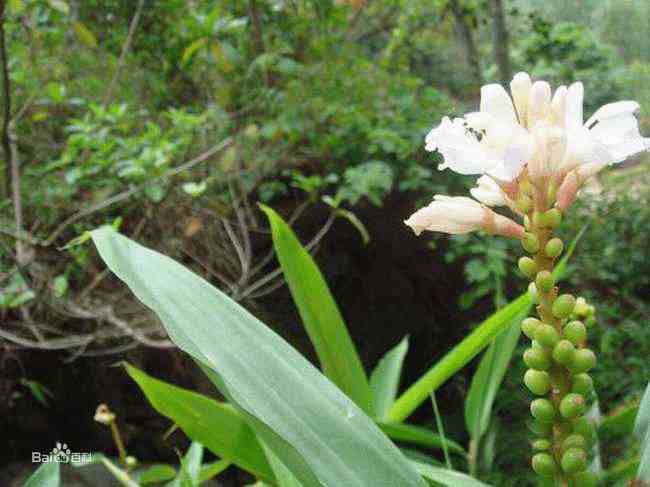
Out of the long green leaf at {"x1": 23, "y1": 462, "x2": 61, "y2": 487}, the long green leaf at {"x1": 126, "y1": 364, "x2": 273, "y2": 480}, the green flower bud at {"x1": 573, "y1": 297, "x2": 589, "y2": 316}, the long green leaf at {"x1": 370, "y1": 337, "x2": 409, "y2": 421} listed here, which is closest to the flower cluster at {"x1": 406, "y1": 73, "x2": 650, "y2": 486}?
the green flower bud at {"x1": 573, "y1": 297, "x2": 589, "y2": 316}

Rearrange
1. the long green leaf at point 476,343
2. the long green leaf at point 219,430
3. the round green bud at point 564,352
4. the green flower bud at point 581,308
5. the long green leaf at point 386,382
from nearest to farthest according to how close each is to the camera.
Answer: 1. the round green bud at point 564,352
2. the green flower bud at point 581,308
3. the long green leaf at point 219,430
4. the long green leaf at point 476,343
5. the long green leaf at point 386,382

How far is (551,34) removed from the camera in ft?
9.23

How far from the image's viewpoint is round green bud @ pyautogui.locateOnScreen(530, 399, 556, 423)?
39cm

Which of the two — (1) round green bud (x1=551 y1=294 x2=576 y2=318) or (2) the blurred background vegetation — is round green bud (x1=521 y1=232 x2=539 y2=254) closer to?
(1) round green bud (x1=551 y1=294 x2=576 y2=318)

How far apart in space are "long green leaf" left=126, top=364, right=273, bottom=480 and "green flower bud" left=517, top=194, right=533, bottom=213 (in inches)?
14.0

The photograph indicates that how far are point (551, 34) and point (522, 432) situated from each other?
1.67 metres

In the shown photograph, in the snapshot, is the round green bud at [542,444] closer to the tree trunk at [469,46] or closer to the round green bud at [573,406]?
the round green bud at [573,406]

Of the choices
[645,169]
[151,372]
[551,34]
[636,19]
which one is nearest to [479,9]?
[551,34]

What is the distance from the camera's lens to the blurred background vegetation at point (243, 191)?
1.56m

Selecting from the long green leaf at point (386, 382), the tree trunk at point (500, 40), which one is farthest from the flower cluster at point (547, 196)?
the tree trunk at point (500, 40)

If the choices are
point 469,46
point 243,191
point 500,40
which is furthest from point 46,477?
point 469,46

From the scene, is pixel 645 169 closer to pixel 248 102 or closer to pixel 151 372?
pixel 248 102

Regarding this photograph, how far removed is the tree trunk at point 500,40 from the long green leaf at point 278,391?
225 centimetres

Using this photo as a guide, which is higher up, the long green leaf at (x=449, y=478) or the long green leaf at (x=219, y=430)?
Answer: the long green leaf at (x=219, y=430)
